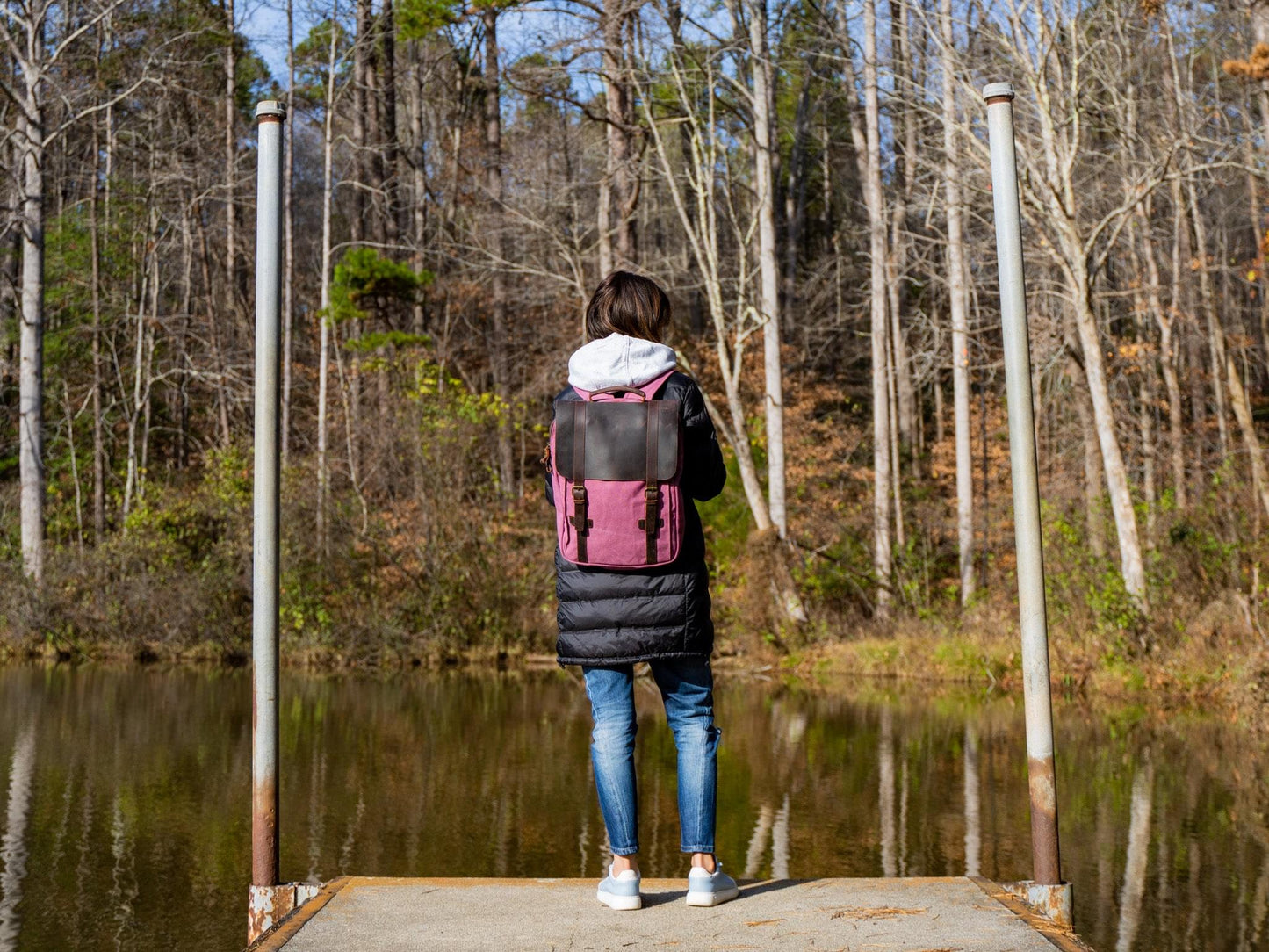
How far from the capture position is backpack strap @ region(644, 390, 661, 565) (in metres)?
3.51

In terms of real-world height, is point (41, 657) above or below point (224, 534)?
below

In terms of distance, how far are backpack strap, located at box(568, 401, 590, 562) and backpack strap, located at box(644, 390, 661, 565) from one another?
0.15m

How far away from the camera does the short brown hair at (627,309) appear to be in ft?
12.2

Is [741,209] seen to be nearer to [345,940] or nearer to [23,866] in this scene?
[23,866]

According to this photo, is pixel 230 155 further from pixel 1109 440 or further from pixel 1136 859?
pixel 1136 859

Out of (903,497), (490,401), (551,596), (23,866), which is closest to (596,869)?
(23,866)

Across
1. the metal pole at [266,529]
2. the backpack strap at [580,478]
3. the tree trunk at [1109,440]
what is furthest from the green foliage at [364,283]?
the backpack strap at [580,478]

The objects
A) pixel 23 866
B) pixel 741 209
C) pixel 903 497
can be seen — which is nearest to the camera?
pixel 23 866

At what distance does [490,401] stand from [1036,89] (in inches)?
412

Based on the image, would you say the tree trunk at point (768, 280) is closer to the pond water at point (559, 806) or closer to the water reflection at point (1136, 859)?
the pond water at point (559, 806)

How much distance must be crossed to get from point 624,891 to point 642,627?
0.66 m

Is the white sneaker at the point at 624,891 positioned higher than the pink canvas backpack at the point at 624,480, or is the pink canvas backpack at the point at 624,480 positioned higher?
the pink canvas backpack at the point at 624,480

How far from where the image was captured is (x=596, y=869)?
21.1ft

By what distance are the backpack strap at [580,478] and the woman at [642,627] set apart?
1 centimetres
